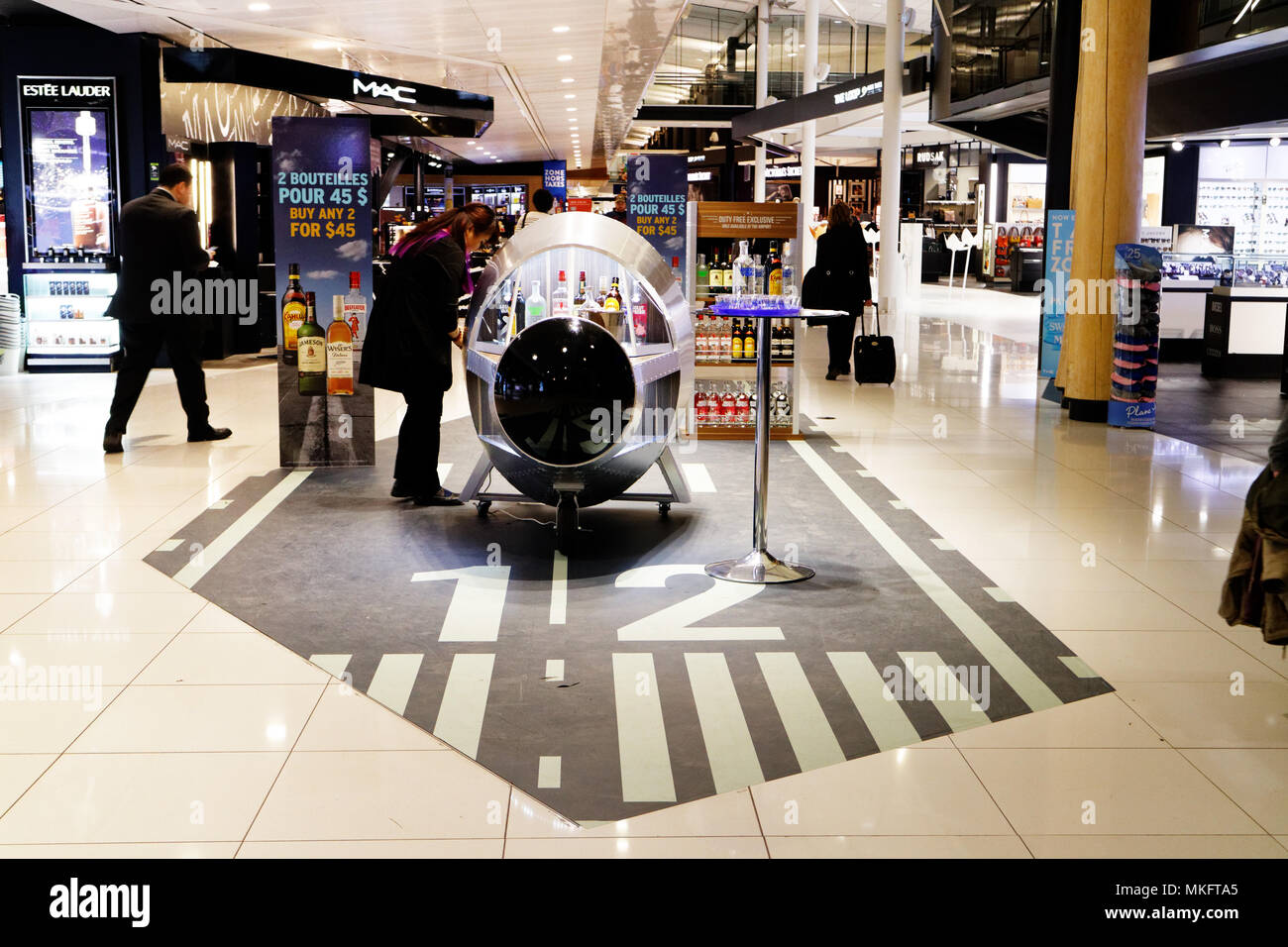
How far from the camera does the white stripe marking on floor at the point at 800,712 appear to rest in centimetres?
338

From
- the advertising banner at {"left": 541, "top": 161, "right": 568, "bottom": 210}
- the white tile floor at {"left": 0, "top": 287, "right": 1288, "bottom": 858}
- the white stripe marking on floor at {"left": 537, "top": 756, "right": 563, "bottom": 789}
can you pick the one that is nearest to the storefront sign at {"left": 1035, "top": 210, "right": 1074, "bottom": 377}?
the white tile floor at {"left": 0, "top": 287, "right": 1288, "bottom": 858}

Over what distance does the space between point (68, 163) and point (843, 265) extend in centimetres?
722

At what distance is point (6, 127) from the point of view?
11.6 meters

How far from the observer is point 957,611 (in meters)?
4.72

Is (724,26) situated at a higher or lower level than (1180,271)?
higher

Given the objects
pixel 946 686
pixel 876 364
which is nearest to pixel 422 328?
pixel 946 686

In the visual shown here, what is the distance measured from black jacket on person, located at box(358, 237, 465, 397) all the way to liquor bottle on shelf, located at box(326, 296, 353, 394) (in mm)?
988

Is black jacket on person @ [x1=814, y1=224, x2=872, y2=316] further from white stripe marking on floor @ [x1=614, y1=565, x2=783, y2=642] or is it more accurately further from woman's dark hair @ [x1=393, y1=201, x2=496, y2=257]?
white stripe marking on floor @ [x1=614, y1=565, x2=783, y2=642]

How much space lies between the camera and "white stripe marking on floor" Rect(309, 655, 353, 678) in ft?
13.1

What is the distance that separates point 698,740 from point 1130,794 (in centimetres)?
112

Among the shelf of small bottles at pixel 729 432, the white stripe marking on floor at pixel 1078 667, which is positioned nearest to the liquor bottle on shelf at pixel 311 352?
the shelf of small bottles at pixel 729 432

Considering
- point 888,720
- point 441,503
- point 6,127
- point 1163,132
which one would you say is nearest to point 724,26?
point 1163,132

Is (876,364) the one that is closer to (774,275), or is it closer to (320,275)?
(774,275)
